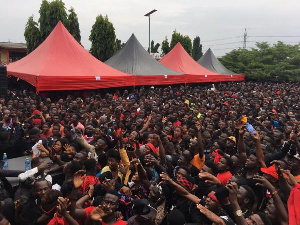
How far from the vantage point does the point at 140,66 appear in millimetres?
16703

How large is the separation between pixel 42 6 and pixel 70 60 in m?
12.0

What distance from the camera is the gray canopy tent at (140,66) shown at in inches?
629

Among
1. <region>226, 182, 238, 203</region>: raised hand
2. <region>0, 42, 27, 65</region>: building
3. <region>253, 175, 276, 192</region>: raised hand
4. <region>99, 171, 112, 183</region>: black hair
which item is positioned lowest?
<region>99, 171, 112, 183</region>: black hair

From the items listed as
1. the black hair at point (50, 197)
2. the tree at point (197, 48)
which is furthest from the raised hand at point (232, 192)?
the tree at point (197, 48)


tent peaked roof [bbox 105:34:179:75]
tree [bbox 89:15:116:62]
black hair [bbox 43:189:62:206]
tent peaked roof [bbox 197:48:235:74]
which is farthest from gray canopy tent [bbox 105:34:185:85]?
black hair [bbox 43:189:62:206]

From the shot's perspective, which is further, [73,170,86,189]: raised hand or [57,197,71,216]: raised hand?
[73,170,86,189]: raised hand

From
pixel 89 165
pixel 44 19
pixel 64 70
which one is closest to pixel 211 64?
pixel 44 19

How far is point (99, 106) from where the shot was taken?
953cm

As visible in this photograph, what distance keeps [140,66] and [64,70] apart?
5522mm

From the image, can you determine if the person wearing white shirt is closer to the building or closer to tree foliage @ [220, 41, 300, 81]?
tree foliage @ [220, 41, 300, 81]

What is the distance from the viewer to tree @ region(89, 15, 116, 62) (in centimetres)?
2277

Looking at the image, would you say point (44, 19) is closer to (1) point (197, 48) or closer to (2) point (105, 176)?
(2) point (105, 176)

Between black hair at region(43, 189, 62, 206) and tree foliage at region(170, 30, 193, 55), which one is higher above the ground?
tree foliage at region(170, 30, 193, 55)

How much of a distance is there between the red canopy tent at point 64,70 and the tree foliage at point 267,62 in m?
17.4
